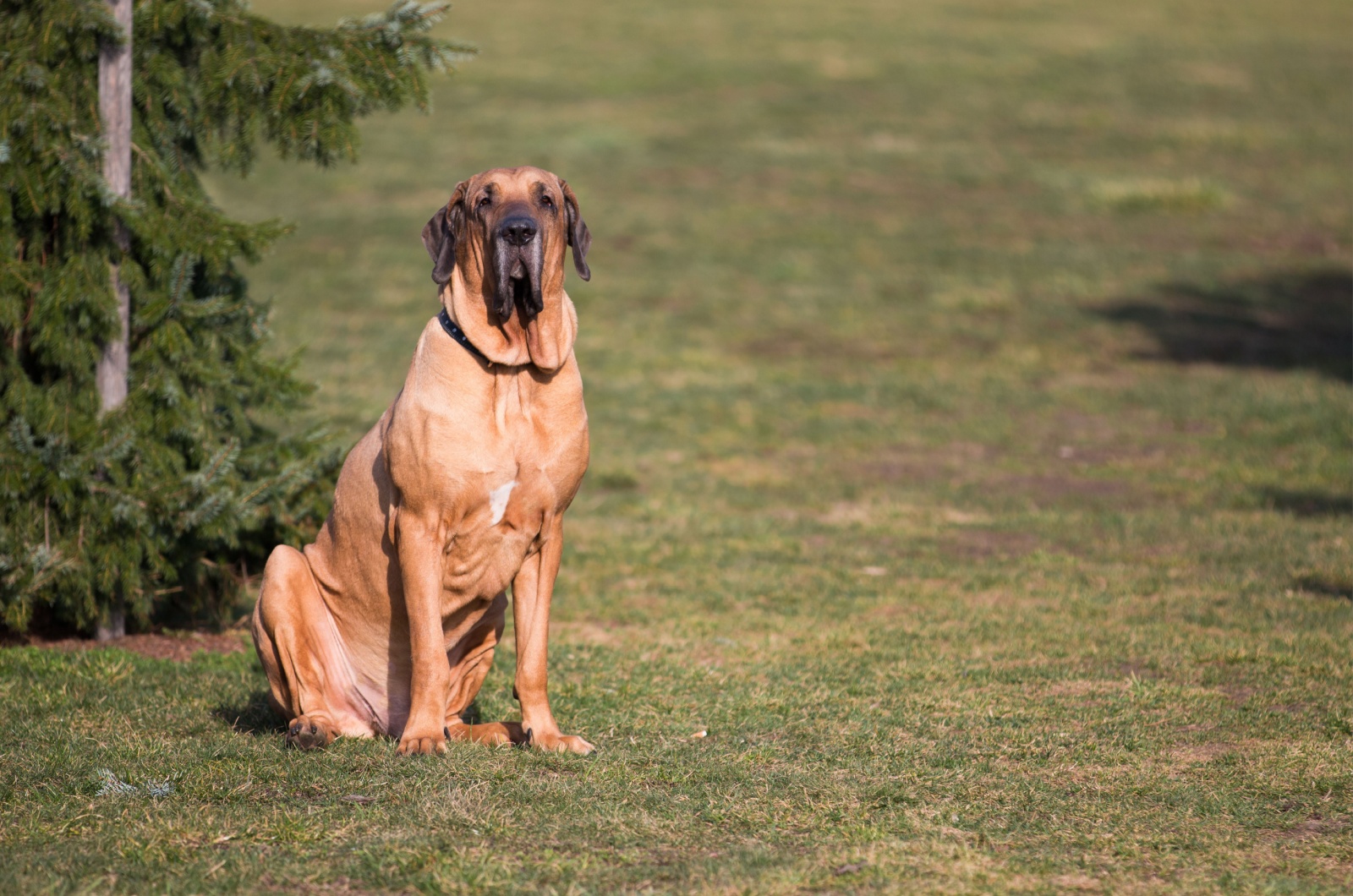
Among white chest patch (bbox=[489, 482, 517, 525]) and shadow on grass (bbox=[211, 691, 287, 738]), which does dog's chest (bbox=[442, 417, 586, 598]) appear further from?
shadow on grass (bbox=[211, 691, 287, 738])

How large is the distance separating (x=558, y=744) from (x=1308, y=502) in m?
7.82

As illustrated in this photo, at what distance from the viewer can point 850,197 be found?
75.9ft

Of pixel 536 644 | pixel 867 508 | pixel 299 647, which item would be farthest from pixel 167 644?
pixel 867 508

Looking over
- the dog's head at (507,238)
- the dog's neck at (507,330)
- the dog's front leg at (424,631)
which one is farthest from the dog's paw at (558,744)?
the dog's head at (507,238)

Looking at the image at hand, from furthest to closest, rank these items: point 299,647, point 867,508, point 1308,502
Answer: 1. point 867,508
2. point 1308,502
3. point 299,647

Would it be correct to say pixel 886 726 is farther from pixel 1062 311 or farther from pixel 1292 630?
pixel 1062 311

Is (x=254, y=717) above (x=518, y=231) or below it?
below

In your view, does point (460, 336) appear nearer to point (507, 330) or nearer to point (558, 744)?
point (507, 330)

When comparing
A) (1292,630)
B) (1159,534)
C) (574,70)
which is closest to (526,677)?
(1292,630)

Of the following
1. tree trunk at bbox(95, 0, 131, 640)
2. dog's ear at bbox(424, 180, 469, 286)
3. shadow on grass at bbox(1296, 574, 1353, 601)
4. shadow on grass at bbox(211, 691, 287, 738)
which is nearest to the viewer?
dog's ear at bbox(424, 180, 469, 286)

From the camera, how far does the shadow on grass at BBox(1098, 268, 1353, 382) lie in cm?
1633

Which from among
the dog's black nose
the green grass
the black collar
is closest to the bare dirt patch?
the green grass

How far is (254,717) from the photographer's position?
6.22 metres

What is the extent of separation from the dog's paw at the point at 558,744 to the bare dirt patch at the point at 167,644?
2583mm
